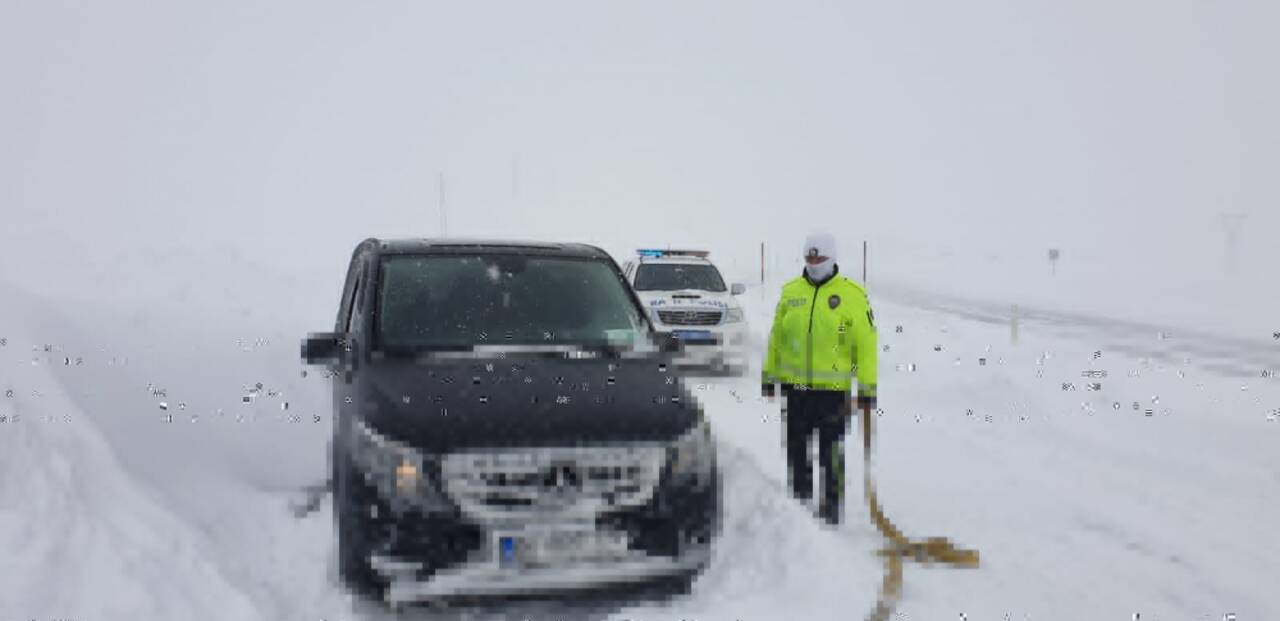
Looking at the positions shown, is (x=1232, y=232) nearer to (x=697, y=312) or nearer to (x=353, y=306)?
(x=697, y=312)

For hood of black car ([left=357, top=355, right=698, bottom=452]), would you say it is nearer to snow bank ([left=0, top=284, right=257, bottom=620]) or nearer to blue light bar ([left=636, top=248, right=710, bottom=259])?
snow bank ([left=0, top=284, right=257, bottom=620])

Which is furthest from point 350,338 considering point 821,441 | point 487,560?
point 821,441

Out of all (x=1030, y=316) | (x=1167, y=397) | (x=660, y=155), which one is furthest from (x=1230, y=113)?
(x=1167, y=397)

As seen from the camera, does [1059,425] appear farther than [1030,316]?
No

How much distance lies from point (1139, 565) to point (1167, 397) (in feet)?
24.5

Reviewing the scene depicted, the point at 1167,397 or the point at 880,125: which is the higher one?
the point at 880,125

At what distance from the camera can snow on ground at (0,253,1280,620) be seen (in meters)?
4.61

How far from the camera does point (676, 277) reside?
1417 centimetres

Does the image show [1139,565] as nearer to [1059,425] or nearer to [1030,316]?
[1059,425]

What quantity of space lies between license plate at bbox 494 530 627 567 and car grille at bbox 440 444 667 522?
2.9 inches

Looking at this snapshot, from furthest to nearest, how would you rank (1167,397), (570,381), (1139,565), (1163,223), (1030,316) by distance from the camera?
1. (1163,223)
2. (1030,316)
3. (1167,397)
4. (1139,565)
5. (570,381)

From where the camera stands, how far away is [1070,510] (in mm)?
6961

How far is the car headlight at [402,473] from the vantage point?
13.7 feet

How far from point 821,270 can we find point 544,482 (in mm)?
2902
